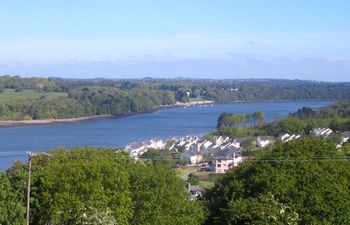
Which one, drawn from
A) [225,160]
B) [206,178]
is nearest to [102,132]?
[225,160]

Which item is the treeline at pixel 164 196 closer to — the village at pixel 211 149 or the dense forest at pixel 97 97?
the village at pixel 211 149

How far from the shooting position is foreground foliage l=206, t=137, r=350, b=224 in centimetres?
943

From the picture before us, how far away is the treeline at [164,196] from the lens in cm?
930

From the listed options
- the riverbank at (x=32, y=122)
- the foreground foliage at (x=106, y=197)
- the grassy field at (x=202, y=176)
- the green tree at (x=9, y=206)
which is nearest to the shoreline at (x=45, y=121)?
the riverbank at (x=32, y=122)

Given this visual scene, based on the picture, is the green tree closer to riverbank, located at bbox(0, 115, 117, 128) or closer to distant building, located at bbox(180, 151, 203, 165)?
distant building, located at bbox(180, 151, 203, 165)

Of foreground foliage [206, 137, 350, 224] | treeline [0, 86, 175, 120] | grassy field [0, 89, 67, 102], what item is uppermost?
foreground foliage [206, 137, 350, 224]

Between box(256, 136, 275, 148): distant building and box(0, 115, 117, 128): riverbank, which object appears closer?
box(256, 136, 275, 148): distant building

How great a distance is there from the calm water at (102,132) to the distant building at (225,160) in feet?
22.2

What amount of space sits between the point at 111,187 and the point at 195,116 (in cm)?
5053

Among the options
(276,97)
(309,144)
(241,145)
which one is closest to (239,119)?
(241,145)

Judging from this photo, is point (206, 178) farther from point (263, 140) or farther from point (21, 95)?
point (21, 95)

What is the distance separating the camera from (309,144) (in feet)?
37.4

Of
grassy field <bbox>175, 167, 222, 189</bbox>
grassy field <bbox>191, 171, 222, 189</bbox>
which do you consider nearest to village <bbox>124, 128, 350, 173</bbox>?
grassy field <bbox>175, 167, 222, 189</bbox>

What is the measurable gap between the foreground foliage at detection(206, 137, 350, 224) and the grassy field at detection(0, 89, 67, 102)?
49.7 m
